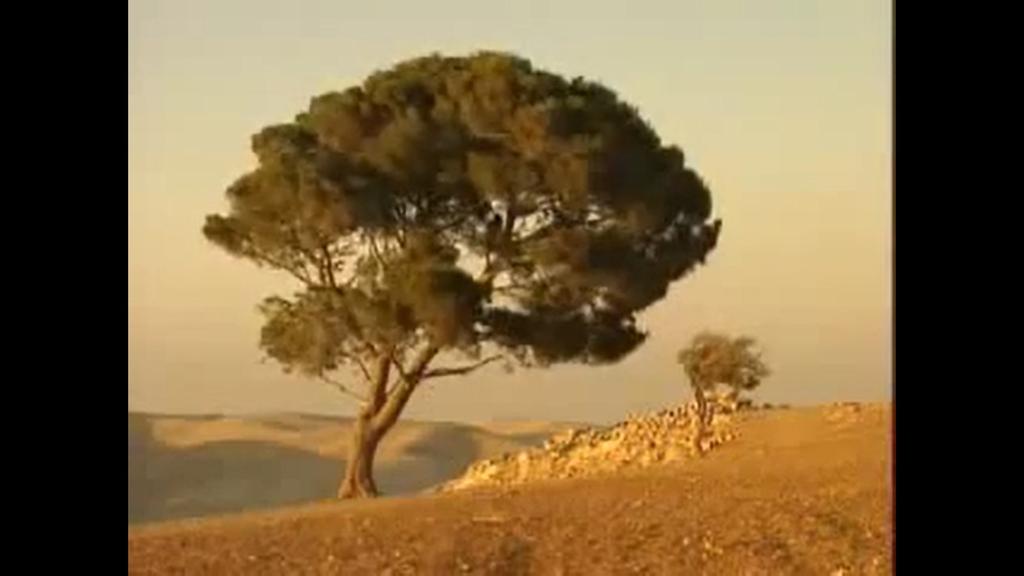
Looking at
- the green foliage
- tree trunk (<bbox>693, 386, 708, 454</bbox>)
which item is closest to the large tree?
the green foliage

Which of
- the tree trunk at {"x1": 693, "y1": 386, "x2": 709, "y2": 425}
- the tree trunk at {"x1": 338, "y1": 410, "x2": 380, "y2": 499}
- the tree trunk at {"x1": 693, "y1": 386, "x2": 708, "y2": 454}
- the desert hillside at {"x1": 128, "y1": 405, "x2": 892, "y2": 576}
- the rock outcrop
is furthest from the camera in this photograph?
the tree trunk at {"x1": 693, "y1": 386, "x2": 709, "y2": 425}

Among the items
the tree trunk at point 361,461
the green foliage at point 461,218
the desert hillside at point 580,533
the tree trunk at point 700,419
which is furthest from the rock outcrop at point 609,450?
the desert hillside at point 580,533

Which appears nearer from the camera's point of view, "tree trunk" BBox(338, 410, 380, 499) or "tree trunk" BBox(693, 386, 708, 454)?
"tree trunk" BBox(338, 410, 380, 499)

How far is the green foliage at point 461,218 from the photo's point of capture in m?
7.34

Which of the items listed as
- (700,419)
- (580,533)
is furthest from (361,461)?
(580,533)

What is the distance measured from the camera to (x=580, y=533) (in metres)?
5.28

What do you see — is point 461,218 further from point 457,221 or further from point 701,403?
point 701,403

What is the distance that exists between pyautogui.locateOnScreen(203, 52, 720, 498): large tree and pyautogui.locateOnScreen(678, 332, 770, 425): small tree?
46cm

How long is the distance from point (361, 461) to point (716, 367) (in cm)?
162

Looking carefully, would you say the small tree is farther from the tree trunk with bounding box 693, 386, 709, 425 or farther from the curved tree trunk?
the curved tree trunk

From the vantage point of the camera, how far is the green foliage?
24.1ft
